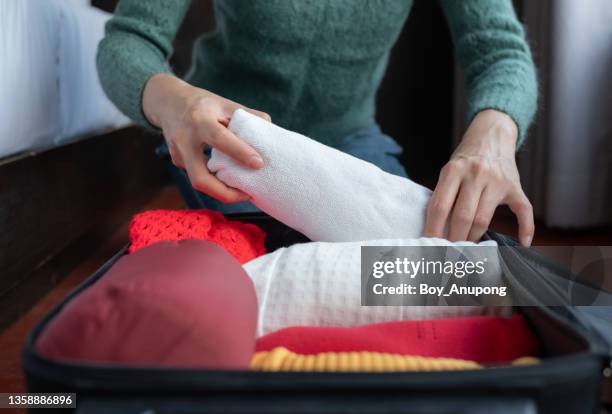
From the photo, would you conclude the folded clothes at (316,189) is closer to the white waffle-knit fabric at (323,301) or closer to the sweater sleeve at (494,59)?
the white waffle-knit fabric at (323,301)

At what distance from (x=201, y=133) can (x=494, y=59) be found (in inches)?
17.4

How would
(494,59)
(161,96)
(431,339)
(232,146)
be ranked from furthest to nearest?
(494,59)
(161,96)
(232,146)
(431,339)

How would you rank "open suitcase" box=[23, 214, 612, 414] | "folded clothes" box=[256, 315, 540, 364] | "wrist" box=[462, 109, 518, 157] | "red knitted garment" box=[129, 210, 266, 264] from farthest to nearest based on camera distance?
"wrist" box=[462, 109, 518, 157], "red knitted garment" box=[129, 210, 266, 264], "folded clothes" box=[256, 315, 540, 364], "open suitcase" box=[23, 214, 612, 414]

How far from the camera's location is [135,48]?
0.73m

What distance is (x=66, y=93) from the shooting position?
3.31ft

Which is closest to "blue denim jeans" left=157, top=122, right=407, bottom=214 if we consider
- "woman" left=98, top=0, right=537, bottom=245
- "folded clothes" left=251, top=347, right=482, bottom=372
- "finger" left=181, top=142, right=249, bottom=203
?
"woman" left=98, top=0, right=537, bottom=245

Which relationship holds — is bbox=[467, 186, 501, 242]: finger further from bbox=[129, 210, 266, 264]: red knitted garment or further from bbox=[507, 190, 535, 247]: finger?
bbox=[129, 210, 266, 264]: red knitted garment

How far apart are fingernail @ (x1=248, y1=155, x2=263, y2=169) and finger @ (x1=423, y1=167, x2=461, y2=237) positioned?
164 mm

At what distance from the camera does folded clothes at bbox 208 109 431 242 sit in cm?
54

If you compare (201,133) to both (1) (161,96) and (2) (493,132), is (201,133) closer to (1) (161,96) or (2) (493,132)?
(1) (161,96)

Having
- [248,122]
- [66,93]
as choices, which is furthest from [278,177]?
[66,93]

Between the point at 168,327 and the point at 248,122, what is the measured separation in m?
0.27

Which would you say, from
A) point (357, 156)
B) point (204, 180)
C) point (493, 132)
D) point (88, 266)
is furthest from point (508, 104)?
point (88, 266)

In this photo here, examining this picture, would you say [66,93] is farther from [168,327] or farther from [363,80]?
[168,327]
